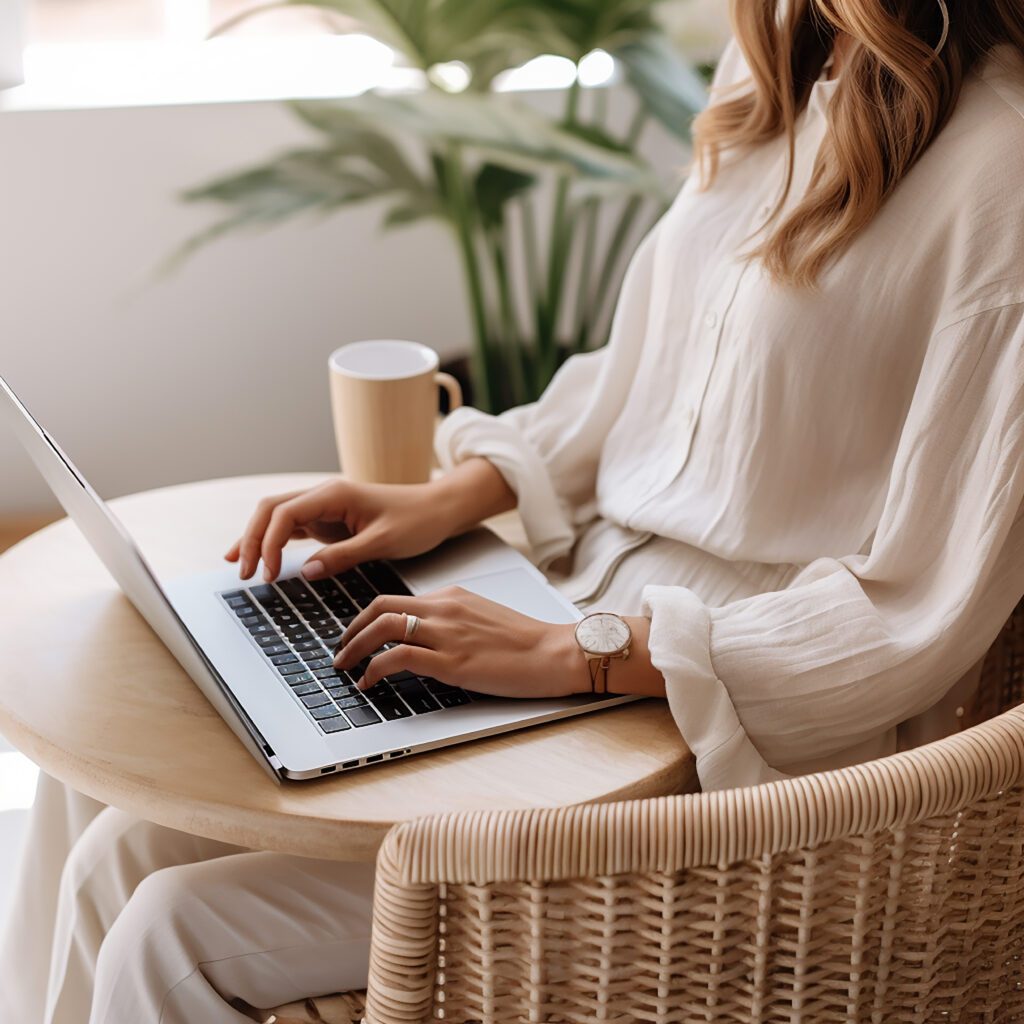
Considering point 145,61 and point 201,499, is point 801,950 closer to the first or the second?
point 201,499

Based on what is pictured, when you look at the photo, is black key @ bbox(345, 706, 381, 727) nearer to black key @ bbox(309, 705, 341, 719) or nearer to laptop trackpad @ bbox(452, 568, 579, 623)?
black key @ bbox(309, 705, 341, 719)

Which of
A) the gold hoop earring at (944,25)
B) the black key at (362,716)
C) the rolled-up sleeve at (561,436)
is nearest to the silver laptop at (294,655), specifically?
the black key at (362,716)

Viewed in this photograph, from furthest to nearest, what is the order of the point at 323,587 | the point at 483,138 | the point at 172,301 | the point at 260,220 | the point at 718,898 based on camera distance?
1. the point at 172,301
2. the point at 260,220
3. the point at 483,138
4. the point at 323,587
5. the point at 718,898

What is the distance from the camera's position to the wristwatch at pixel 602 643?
2.89 feet

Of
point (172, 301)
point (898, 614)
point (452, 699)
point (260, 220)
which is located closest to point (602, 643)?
point (452, 699)

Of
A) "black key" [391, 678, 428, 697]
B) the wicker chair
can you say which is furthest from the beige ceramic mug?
the wicker chair

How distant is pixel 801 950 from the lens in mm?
658

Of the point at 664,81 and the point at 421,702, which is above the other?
the point at 664,81

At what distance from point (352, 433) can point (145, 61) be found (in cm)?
142

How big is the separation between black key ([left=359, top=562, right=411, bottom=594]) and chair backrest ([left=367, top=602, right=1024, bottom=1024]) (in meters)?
0.42

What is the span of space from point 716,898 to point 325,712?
12.8 inches

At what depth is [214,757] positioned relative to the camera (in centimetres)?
83

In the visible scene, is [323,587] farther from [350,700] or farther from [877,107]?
[877,107]

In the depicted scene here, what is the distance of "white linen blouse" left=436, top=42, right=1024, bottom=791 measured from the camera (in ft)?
2.84
